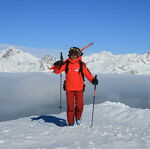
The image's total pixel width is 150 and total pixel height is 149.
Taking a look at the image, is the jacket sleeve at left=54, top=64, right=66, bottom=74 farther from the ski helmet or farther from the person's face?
the ski helmet

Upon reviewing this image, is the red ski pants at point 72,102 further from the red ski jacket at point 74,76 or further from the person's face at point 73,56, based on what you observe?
the person's face at point 73,56

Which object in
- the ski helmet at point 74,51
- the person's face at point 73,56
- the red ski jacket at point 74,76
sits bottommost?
the red ski jacket at point 74,76

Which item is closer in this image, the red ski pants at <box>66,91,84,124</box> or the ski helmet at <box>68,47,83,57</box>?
the ski helmet at <box>68,47,83,57</box>

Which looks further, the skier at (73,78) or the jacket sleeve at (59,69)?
the jacket sleeve at (59,69)

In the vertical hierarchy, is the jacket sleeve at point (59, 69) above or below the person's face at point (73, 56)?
below

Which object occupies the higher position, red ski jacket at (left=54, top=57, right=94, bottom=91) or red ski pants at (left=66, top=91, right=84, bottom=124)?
red ski jacket at (left=54, top=57, right=94, bottom=91)

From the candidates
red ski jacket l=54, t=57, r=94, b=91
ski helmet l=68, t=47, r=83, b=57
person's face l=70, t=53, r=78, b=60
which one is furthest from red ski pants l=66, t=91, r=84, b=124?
ski helmet l=68, t=47, r=83, b=57

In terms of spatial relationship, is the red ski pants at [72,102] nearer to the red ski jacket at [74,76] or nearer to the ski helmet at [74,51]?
the red ski jacket at [74,76]

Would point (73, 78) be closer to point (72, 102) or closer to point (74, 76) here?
point (74, 76)

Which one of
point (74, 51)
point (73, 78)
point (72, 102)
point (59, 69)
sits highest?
point (74, 51)

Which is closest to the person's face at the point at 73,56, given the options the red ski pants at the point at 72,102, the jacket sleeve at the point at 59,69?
the jacket sleeve at the point at 59,69

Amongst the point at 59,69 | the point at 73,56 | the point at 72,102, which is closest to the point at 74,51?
the point at 73,56

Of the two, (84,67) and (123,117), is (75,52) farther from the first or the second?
(123,117)

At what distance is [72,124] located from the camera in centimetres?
931
